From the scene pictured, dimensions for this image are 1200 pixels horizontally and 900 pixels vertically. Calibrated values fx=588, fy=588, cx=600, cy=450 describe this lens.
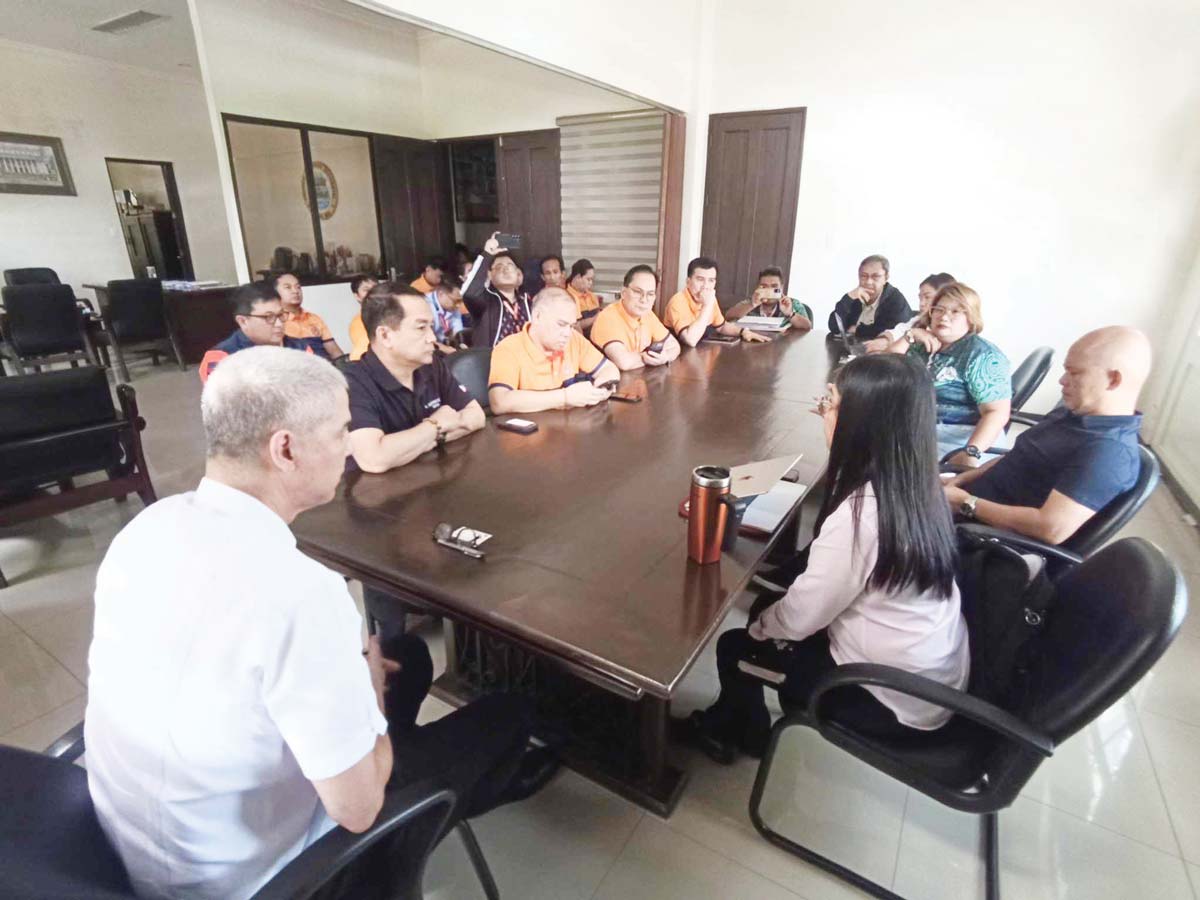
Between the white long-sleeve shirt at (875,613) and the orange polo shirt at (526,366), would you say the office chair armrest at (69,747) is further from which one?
the orange polo shirt at (526,366)

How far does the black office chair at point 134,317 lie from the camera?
5.45 metres

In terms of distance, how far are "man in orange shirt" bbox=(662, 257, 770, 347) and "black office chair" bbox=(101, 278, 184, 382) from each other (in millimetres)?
5075

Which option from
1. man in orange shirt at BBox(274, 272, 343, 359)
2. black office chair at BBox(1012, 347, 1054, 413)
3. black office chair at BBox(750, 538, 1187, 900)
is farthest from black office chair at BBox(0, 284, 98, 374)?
black office chair at BBox(1012, 347, 1054, 413)

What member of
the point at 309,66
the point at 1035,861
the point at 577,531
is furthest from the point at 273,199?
the point at 1035,861

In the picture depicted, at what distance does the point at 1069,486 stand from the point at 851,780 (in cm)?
99

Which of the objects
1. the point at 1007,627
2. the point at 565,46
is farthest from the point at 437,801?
the point at 565,46

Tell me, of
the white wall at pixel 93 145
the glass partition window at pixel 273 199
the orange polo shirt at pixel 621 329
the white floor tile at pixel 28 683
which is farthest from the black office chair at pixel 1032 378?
the white wall at pixel 93 145

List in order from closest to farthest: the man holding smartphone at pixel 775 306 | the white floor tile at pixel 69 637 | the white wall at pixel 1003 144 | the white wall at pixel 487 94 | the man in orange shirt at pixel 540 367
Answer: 1. the white floor tile at pixel 69 637
2. the man in orange shirt at pixel 540 367
3. the white wall at pixel 1003 144
4. the man holding smartphone at pixel 775 306
5. the white wall at pixel 487 94

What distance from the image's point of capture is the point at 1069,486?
1.56 m

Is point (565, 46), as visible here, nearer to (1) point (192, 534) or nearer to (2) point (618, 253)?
(2) point (618, 253)

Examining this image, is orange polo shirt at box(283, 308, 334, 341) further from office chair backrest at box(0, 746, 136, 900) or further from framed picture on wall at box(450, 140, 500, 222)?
framed picture on wall at box(450, 140, 500, 222)

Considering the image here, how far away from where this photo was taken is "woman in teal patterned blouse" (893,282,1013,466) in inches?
93.4

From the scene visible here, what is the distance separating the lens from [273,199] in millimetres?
6215

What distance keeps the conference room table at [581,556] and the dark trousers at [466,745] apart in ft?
0.47
